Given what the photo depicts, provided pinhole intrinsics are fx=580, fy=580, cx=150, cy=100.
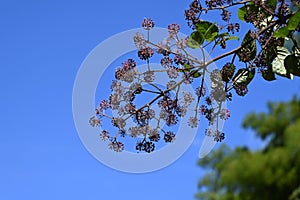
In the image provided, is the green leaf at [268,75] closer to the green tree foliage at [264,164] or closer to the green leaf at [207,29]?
the green leaf at [207,29]

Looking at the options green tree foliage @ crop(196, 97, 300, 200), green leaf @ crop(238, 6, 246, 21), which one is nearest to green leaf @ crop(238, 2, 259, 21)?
green leaf @ crop(238, 6, 246, 21)

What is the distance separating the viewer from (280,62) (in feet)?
1.86

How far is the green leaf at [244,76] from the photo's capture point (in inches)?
22.0

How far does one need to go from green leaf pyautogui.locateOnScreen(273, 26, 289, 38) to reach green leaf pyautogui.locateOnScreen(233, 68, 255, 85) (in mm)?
50

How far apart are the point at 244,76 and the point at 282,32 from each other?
7 cm

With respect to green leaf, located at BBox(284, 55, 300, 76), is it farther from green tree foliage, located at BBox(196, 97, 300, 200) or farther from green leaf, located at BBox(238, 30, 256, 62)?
green tree foliage, located at BBox(196, 97, 300, 200)

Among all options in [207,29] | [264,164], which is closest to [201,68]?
[207,29]

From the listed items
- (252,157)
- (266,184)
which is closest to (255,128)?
(252,157)

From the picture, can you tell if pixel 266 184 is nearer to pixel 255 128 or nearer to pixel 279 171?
pixel 279 171

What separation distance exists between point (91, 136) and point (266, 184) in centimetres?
1064

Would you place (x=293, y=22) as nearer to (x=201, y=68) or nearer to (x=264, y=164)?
(x=201, y=68)

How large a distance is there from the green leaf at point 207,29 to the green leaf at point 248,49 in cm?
3

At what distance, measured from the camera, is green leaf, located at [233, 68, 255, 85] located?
56 cm

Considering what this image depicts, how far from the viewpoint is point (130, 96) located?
52cm
